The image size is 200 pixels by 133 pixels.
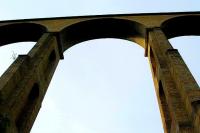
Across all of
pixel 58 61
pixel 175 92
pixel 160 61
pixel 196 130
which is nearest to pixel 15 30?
pixel 58 61

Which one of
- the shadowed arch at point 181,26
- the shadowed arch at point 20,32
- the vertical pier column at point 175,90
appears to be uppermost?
the shadowed arch at point 20,32

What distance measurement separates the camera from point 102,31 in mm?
17625

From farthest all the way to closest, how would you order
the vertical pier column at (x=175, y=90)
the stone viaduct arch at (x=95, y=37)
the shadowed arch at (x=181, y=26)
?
the shadowed arch at (x=181, y=26) → the stone viaduct arch at (x=95, y=37) → the vertical pier column at (x=175, y=90)

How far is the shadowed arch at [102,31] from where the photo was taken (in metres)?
16.9

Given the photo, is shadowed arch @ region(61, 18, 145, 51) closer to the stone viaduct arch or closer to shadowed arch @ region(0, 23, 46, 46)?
→ the stone viaduct arch

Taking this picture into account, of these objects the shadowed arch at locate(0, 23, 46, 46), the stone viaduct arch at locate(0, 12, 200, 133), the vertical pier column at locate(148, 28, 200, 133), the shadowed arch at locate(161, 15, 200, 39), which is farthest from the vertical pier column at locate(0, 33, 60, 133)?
the shadowed arch at locate(161, 15, 200, 39)

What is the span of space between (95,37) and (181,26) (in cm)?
428

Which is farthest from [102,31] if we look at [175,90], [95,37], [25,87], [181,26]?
[175,90]

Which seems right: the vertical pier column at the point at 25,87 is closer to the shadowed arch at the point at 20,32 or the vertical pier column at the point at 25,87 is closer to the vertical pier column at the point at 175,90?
the shadowed arch at the point at 20,32

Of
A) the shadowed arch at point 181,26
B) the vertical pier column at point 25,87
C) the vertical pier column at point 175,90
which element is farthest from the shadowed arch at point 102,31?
the vertical pier column at point 175,90

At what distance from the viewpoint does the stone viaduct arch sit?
9648 millimetres

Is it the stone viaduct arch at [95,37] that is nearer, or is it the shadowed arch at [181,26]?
the stone viaduct arch at [95,37]

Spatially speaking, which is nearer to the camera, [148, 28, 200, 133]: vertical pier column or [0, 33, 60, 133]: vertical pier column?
[148, 28, 200, 133]: vertical pier column

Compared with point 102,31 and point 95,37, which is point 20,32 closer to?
point 95,37
